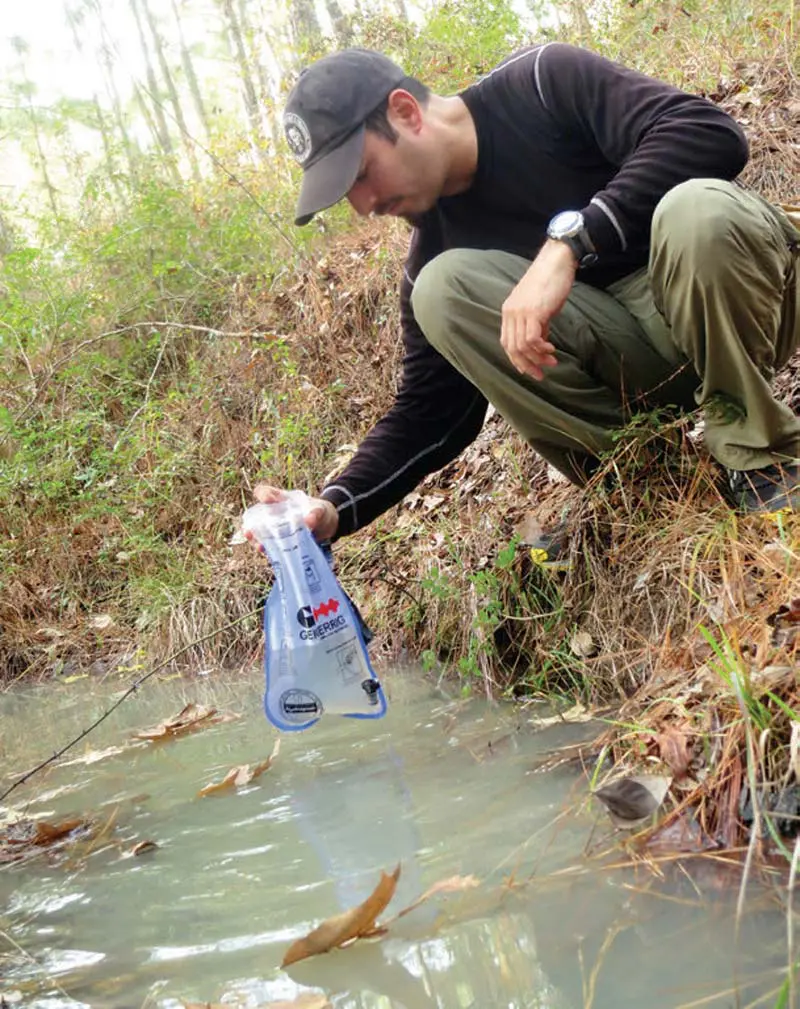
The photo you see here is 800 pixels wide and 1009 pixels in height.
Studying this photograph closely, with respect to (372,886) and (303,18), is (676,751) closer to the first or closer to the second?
(372,886)

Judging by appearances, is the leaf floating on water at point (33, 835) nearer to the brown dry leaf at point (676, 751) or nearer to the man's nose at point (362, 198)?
the brown dry leaf at point (676, 751)

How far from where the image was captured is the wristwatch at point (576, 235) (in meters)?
2.22

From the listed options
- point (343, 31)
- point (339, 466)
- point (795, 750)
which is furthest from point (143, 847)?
point (343, 31)

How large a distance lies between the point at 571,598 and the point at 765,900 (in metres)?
1.46

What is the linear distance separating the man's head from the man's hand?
50 centimetres

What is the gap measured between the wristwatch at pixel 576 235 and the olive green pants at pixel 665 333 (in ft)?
0.58

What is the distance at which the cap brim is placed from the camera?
93.8 inches

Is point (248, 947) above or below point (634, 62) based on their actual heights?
below

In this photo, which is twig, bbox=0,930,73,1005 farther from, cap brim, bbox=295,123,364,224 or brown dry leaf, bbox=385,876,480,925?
cap brim, bbox=295,123,364,224

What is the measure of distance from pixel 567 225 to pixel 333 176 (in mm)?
610

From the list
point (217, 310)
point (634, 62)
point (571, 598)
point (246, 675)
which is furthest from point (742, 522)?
point (217, 310)

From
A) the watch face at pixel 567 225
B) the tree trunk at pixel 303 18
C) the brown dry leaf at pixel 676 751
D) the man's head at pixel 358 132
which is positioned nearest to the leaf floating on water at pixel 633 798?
the brown dry leaf at pixel 676 751

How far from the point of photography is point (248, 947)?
150 centimetres

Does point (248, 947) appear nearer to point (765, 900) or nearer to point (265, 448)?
point (765, 900)
